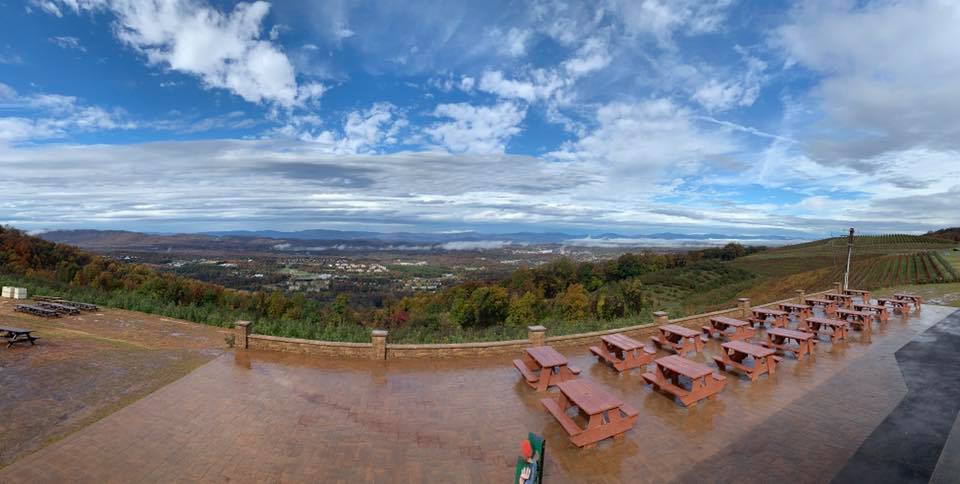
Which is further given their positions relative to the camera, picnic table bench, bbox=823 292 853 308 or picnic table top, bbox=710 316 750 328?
picnic table bench, bbox=823 292 853 308

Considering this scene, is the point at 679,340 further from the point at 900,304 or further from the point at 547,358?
the point at 900,304

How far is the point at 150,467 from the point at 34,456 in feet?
4.93

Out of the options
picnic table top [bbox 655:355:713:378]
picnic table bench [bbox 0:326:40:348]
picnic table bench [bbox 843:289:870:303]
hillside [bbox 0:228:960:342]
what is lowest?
hillside [bbox 0:228:960:342]

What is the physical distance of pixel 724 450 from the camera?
574 centimetres

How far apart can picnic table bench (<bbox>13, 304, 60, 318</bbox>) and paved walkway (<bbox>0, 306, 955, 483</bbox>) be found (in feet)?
27.8

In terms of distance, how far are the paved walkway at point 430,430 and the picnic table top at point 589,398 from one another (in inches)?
22.6

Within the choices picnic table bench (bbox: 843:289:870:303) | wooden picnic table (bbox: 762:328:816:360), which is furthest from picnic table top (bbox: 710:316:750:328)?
picnic table bench (bbox: 843:289:870:303)

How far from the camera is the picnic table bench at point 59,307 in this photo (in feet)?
44.9

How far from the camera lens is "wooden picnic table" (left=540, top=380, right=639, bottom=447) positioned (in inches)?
222

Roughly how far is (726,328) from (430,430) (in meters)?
9.65

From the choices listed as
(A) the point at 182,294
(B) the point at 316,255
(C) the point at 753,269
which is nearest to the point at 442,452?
(A) the point at 182,294

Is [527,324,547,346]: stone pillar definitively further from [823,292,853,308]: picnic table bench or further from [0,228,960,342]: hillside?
[823,292,853,308]: picnic table bench

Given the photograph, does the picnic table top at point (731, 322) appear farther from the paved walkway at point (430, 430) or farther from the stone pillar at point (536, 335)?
the stone pillar at point (536, 335)

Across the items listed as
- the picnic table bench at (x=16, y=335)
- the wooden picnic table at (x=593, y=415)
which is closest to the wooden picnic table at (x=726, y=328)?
the wooden picnic table at (x=593, y=415)
